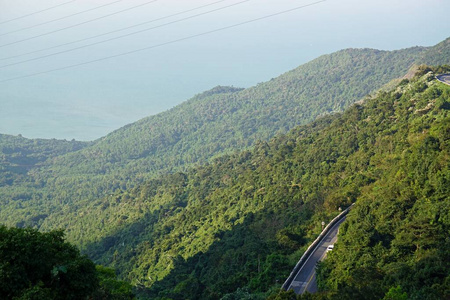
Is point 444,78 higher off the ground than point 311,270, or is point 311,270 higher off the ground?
point 444,78

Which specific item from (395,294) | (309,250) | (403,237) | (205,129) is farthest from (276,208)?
(205,129)

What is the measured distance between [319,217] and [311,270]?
5.98 metres

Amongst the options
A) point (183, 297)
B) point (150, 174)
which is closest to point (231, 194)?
point (183, 297)

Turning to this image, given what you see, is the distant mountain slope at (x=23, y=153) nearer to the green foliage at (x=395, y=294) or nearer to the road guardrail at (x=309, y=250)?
the road guardrail at (x=309, y=250)

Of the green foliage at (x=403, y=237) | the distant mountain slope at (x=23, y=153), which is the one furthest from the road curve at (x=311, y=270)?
the distant mountain slope at (x=23, y=153)

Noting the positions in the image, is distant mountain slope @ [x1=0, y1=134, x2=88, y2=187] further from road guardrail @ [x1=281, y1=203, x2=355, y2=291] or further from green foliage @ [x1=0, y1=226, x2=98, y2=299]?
green foliage @ [x1=0, y1=226, x2=98, y2=299]

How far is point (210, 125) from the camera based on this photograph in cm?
10425

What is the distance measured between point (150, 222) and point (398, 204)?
33.4 m

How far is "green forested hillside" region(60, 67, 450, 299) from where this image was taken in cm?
1559

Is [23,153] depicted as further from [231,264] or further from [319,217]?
[319,217]

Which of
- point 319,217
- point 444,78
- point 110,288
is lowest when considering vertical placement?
point 319,217

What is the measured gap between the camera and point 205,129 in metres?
103

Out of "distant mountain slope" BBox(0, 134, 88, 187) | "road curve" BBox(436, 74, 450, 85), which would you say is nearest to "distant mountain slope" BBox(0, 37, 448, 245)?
"distant mountain slope" BBox(0, 134, 88, 187)

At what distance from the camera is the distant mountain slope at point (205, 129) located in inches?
3228
